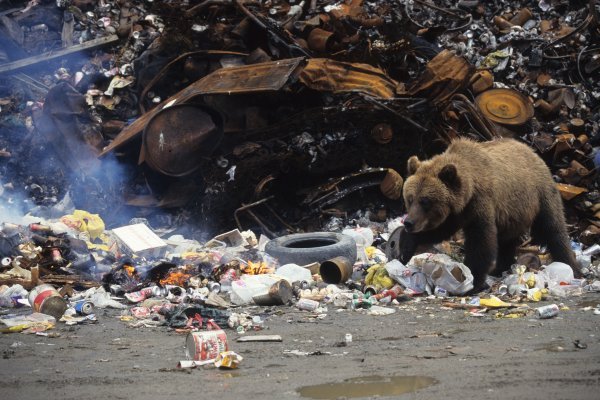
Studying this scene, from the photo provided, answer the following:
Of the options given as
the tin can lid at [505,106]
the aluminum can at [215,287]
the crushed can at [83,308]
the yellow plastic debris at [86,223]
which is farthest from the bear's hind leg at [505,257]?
the yellow plastic debris at [86,223]

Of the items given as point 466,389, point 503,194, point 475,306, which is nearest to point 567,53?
point 503,194

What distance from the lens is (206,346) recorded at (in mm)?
4906

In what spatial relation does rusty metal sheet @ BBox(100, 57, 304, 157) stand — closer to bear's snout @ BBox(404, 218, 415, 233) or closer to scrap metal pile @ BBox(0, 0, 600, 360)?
scrap metal pile @ BBox(0, 0, 600, 360)

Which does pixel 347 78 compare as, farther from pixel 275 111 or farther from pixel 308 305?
pixel 308 305

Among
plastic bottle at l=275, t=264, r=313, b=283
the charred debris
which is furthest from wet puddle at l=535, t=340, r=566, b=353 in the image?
the charred debris

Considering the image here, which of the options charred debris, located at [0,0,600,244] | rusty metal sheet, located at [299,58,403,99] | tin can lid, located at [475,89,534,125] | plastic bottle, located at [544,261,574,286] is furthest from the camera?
tin can lid, located at [475,89,534,125]

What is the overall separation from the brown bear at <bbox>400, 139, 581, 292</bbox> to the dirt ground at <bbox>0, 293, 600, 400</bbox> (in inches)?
46.3

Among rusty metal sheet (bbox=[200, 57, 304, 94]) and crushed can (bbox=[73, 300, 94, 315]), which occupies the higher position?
rusty metal sheet (bbox=[200, 57, 304, 94])

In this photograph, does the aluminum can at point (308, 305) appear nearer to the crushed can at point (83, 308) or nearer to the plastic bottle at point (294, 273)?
the plastic bottle at point (294, 273)

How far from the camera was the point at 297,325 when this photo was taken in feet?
21.0

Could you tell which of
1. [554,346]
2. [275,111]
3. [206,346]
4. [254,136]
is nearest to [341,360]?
[206,346]

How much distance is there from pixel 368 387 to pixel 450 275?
11.2 ft

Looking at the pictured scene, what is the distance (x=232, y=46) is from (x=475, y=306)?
6631 millimetres

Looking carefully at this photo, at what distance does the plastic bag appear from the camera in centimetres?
754
